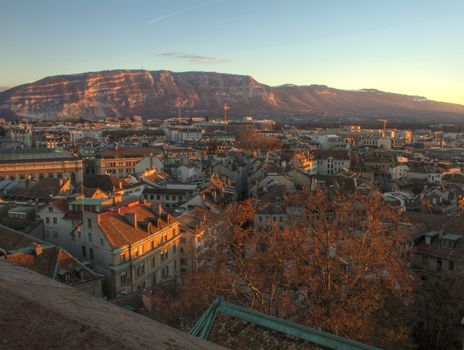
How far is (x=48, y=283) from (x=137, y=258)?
89.7 ft

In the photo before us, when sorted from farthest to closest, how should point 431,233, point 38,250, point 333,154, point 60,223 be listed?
point 333,154 → point 60,223 → point 431,233 → point 38,250

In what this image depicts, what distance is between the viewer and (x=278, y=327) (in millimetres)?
8367

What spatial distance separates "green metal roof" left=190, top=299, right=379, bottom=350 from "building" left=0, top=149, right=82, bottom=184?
6044 centimetres

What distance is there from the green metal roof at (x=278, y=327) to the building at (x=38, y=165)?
198 ft

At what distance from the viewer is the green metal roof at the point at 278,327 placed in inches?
296

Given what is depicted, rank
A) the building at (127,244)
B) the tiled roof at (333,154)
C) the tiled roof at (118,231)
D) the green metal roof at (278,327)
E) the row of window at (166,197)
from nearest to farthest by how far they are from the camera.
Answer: the green metal roof at (278,327) → the building at (127,244) → the tiled roof at (118,231) → the row of window at (166,197) → the tiled roof at (333,154)

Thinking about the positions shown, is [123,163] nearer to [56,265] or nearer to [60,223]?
[60,223]

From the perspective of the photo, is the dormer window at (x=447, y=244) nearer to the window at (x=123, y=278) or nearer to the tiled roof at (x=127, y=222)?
the tiled roof at (x=127, y=222)

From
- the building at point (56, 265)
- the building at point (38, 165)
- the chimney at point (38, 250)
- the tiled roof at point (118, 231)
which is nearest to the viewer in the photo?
the building at point (56, 265)

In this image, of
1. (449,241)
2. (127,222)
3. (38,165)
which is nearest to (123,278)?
(127,222)

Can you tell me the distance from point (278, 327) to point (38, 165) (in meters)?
68.1

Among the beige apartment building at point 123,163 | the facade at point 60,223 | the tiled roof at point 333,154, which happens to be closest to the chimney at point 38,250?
the facade at point 60,223

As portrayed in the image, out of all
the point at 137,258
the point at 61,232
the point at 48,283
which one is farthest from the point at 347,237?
the point at 61,232

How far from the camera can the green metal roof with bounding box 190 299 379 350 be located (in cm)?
751
